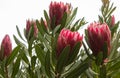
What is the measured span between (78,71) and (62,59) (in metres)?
0.15

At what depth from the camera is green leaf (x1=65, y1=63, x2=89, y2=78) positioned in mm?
1870

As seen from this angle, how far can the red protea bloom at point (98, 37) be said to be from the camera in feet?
6.07

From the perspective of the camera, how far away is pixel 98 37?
6.08 feet

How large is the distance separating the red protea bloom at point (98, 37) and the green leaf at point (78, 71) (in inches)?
3.6

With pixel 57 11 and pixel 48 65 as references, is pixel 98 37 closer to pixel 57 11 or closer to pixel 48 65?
pixel 48 65

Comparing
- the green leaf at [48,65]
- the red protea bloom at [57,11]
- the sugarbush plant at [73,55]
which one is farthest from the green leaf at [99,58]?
the red protea bloom at [57,11]

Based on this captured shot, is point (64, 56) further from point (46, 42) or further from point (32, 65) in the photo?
point (32, 65)

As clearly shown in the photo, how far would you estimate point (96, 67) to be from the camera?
82.9 inches

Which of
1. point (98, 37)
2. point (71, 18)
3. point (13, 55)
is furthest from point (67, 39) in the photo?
point (71, 18)

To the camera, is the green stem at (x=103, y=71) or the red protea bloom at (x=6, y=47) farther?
the red protea bloom at (x=6, y=47)

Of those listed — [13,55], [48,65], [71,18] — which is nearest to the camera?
[48,65]

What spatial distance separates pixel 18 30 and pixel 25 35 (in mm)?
95

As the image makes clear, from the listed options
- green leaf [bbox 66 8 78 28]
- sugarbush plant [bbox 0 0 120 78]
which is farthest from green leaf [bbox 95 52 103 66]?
green leaf [bbox 66 8 78 28]

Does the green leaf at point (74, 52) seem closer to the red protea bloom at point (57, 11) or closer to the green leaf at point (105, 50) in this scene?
the green leaf at point (105, 50)
